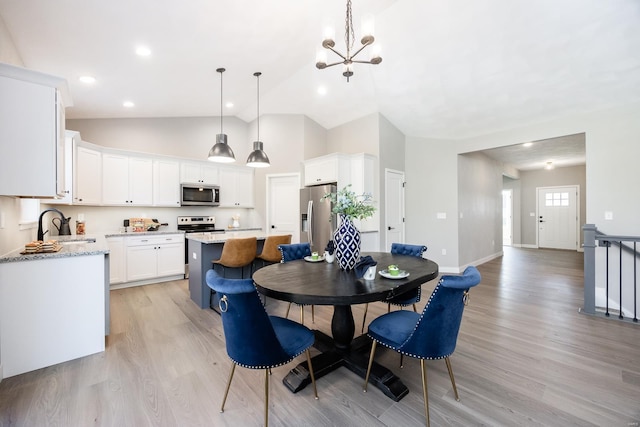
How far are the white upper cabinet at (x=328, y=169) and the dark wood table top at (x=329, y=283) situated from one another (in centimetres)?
265

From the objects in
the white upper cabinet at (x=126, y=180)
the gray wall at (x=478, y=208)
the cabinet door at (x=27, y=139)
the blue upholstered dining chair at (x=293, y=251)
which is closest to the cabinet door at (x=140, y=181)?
the white upper cabinet at (x=126, y=180)

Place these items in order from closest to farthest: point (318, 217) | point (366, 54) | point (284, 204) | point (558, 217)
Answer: point (366, 54) < point (318, 217) < point (284, 204) < point (558, 217)

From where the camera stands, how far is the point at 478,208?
6.18 meters

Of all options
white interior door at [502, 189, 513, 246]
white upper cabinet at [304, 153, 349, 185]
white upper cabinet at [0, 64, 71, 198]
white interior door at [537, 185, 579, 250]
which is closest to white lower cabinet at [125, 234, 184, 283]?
white upper cabinet at [0, 64, 71, 198]

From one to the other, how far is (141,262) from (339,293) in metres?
4.14

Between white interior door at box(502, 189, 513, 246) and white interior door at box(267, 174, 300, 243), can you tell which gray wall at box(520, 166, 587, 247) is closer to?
white interior door at box(502, 189, 513, 246)

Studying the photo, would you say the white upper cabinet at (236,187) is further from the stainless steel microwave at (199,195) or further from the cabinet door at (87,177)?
the cabinet door at (87,177)

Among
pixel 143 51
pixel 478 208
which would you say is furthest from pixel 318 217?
pixel 478 208

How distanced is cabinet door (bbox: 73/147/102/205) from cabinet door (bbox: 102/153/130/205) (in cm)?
7

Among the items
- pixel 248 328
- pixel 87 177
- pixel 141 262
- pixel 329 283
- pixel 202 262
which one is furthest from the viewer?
pixel 141 262

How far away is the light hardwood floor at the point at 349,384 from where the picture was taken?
1.60 m

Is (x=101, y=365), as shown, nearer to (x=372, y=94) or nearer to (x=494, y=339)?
(x=494, y=339)

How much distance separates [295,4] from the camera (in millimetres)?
2701

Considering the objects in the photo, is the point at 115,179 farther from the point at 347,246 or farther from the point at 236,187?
the point at 347,246
